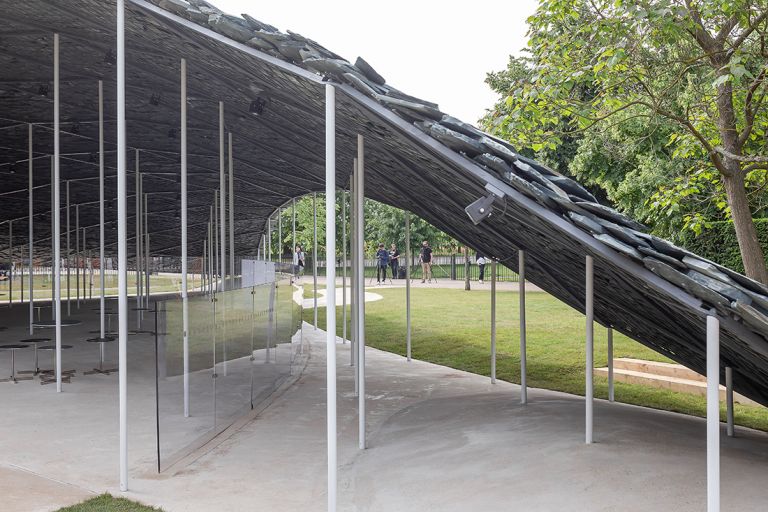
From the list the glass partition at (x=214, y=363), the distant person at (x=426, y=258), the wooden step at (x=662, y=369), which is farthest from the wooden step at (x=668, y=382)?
the distant person at (x=426, y=258)

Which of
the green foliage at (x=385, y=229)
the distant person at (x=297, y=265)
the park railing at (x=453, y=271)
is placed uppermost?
the green foliage at (x=385, y=229)

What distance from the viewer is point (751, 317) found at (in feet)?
14.2

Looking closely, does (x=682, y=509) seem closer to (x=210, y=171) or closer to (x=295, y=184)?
(x=295, y=184)

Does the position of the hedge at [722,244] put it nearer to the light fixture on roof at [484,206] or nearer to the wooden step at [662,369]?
the wooden step at [662,369]

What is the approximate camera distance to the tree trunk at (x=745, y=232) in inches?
398

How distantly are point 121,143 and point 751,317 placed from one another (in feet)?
18.1

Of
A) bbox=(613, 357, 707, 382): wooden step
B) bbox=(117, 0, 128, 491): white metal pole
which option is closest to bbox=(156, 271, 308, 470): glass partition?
bbox=(117, 0, 128, 491): white metal pole

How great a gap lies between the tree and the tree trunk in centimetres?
1

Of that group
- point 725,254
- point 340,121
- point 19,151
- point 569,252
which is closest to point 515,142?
point 725,254

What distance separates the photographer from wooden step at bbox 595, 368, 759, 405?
11.2 metres

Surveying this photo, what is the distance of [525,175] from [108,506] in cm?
429

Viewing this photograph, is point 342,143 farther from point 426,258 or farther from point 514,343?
point 426,258

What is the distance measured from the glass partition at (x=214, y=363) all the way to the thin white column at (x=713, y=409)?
4982mm

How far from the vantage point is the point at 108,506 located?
5.90m
